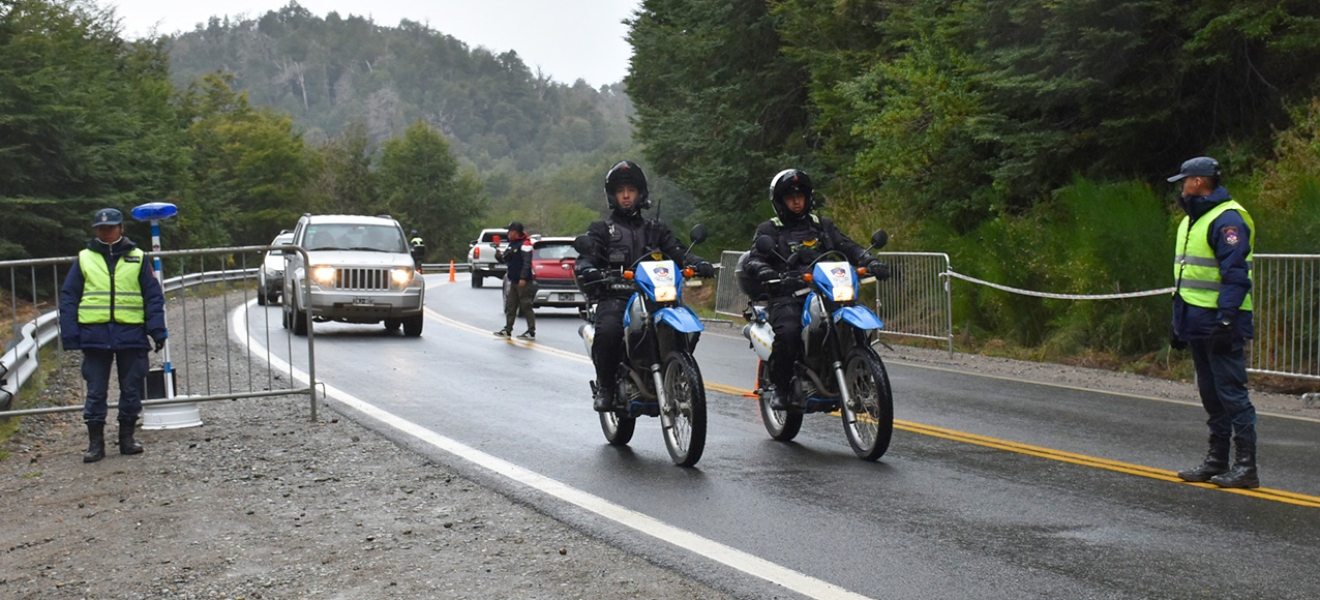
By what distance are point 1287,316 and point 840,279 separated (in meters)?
6.70

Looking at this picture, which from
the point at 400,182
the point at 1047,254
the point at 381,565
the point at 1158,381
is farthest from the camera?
the point at 400,182

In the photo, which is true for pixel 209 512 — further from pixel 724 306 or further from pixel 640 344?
pixel 724 306

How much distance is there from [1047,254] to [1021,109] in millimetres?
3089

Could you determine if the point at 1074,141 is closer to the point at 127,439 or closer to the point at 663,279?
the point at 663,279

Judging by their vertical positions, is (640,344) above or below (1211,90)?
below

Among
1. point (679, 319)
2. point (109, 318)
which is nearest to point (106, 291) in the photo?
point (109, 318)

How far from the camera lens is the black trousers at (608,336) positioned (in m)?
9.47

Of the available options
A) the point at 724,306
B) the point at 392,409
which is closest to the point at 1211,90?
the point at 724,306

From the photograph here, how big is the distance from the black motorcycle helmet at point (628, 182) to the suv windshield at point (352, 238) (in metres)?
13.9

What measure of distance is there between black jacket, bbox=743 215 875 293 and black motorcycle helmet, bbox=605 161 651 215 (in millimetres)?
829

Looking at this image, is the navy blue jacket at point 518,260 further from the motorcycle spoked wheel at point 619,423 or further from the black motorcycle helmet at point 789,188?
the black motorcycle helmet at point 789,188

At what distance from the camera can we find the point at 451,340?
2122 centimetres

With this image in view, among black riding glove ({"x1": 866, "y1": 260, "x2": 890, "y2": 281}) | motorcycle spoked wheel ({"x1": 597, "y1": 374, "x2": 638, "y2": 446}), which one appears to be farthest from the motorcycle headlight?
black riding glove ({"x1": 866, "y1": 260, "x2": 890, "y2": 281})

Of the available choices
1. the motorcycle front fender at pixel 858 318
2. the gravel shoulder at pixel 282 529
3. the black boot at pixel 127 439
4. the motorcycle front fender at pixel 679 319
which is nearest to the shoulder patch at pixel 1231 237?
the motorcycle front fender at pixel 858 318
